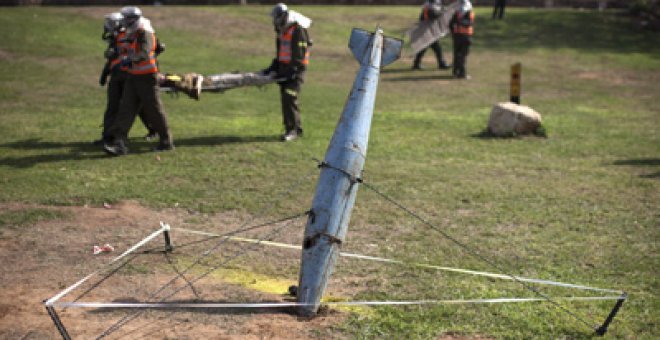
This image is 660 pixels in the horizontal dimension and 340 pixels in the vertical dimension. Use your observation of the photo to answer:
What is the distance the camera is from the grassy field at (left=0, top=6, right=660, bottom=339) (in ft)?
24.4

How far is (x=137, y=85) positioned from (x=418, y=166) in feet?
15.8

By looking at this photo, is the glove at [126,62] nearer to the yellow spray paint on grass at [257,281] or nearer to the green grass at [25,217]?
the green grass at [25,217]

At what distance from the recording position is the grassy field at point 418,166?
7.43 metres

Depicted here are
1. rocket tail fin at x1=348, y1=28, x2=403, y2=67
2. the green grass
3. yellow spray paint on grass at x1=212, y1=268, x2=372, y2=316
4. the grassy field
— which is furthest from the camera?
the green grass

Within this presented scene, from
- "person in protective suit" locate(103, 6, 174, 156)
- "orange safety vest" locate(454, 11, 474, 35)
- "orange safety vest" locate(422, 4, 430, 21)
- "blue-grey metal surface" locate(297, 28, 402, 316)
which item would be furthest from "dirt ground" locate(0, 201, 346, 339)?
"orange safety vest" locate(422, 4, 430, 21)

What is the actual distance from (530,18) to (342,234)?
97.9ft

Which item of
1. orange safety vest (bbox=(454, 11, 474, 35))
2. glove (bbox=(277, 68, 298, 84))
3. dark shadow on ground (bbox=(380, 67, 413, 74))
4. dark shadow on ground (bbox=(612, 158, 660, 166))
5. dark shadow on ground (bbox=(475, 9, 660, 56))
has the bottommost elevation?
dark shadow on ground (bbox=(380, 67, 413, 74))

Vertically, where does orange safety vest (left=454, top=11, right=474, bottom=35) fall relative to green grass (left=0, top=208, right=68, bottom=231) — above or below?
above

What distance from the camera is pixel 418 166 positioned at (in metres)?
12.3

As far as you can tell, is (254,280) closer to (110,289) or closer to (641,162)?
(110,289)

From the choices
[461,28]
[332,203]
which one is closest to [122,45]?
[332,203]

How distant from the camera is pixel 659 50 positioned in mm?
28672

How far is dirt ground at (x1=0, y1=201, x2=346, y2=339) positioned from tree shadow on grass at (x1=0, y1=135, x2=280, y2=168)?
2694 mm

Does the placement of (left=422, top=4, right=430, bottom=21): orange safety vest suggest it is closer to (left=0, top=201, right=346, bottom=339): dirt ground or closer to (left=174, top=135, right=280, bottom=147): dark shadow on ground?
(left=174, top=135, right=280, bottom=147): dark shadow on ground
